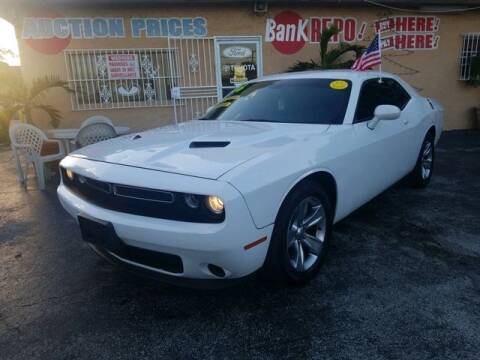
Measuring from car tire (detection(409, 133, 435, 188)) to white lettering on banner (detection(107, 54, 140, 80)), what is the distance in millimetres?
6285

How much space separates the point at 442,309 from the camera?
2.38 metres

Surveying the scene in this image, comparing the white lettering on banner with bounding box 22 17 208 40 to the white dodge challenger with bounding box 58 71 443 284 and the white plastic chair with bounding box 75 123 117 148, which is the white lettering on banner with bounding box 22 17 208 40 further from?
the white dodge challenger with bounding box 58 71 443 284

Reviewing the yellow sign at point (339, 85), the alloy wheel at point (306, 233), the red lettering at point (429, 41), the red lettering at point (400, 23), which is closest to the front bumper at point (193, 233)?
the alloy wheel at point (306, 233)

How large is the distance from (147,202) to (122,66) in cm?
711

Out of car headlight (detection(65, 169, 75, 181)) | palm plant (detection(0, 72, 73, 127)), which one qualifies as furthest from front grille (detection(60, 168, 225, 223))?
palm plant (detection(0, 72, 73, 127))

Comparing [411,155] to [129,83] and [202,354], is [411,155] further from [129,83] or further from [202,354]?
[129,83]

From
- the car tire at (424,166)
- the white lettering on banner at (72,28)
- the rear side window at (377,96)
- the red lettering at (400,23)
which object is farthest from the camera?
the red lettering at (400,23)

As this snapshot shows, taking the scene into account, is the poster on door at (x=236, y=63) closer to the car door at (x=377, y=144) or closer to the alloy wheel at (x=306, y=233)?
the car door at (x=377, y=144)

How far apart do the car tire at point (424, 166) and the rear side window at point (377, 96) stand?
704 mm

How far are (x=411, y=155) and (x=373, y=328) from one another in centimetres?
257

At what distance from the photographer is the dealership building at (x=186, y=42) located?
814 cm

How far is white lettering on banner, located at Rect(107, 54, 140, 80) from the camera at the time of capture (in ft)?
27.5

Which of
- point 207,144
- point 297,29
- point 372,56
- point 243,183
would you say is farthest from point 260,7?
point 243,183

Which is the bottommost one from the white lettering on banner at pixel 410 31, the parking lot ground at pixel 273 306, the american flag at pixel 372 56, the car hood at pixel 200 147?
the parking lot ground at pixel 273 306
